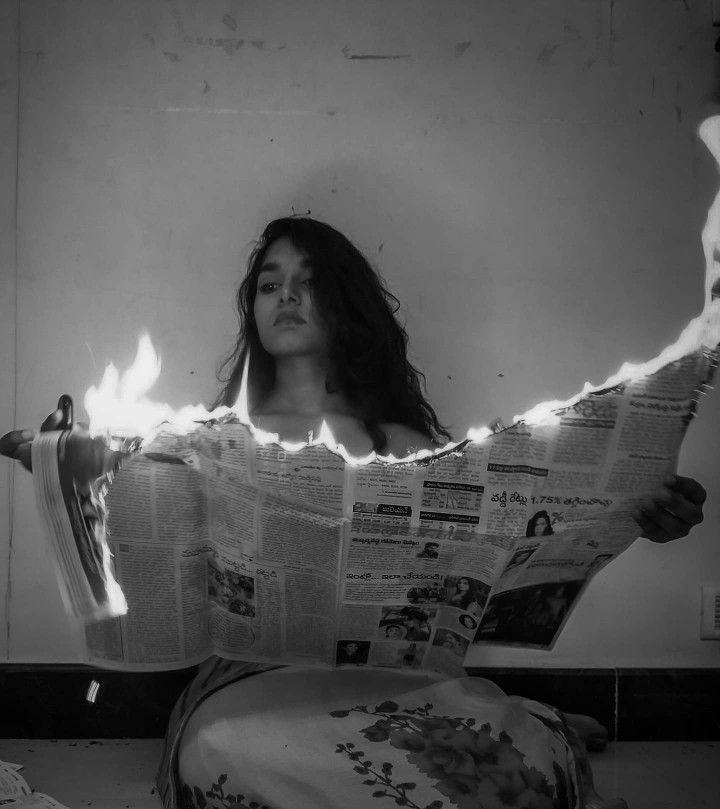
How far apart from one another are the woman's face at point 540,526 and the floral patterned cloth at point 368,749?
0.21 m

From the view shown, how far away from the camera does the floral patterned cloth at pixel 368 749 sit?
805 millimetres

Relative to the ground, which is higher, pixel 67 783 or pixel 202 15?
pixel 202 15

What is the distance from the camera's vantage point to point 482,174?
1030mm

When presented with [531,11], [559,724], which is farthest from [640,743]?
[531,11]

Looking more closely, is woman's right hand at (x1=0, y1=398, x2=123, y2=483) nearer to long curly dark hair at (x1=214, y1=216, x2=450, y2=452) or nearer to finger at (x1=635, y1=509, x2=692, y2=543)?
long curly dark hair at (x1=214, y1=216, x2=450, y2=452)

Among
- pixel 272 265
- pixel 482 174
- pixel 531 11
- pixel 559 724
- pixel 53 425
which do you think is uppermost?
pixel 531 11

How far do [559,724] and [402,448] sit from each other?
1.28 ft

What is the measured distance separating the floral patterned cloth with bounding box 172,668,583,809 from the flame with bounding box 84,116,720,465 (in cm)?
29

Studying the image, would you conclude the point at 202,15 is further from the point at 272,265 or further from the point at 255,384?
the point at 255,384

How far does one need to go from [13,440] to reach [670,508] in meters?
0.83

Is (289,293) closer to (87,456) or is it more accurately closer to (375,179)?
(375,179)

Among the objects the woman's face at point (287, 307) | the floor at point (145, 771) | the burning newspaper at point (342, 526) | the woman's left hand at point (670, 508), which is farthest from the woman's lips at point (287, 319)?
the floor at point (145, 771)

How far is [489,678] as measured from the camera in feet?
3.61

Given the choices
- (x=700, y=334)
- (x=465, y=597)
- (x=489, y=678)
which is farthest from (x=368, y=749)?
(x=700, y=334)
